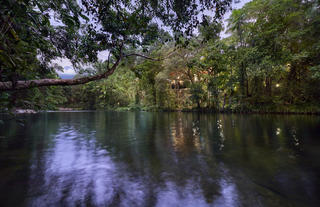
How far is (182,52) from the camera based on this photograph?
76.0 feet

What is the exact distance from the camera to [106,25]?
4273mm

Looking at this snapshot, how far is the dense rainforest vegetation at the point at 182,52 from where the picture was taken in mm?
3346

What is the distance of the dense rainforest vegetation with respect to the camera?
3346 millimetres

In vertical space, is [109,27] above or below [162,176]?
above

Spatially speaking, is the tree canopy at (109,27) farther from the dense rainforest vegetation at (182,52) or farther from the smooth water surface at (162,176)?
the smooth water surface at (162,176)

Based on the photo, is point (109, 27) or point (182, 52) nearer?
point (109, 27)

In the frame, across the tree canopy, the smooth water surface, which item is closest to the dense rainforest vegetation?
the tree canopy

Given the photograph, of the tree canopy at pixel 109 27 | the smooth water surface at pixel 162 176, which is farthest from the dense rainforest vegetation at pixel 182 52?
the smooth water surface at pixel 162 176

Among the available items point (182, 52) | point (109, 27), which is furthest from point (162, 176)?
point (182, 52)

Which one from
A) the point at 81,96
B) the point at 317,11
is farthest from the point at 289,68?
the point at 81,96

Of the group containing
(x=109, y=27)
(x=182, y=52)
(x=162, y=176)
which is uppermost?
(x=182, y=52)

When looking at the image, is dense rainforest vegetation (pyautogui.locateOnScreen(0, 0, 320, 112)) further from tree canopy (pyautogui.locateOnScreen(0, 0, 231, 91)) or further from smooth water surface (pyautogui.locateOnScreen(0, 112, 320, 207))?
smooth water surface (pyautogui.locateOnScreen(0, 112, 320, 207))

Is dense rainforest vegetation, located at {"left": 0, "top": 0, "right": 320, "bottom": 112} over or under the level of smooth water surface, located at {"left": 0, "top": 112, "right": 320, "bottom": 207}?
over

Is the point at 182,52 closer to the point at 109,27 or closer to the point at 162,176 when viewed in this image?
the point at 109,27
